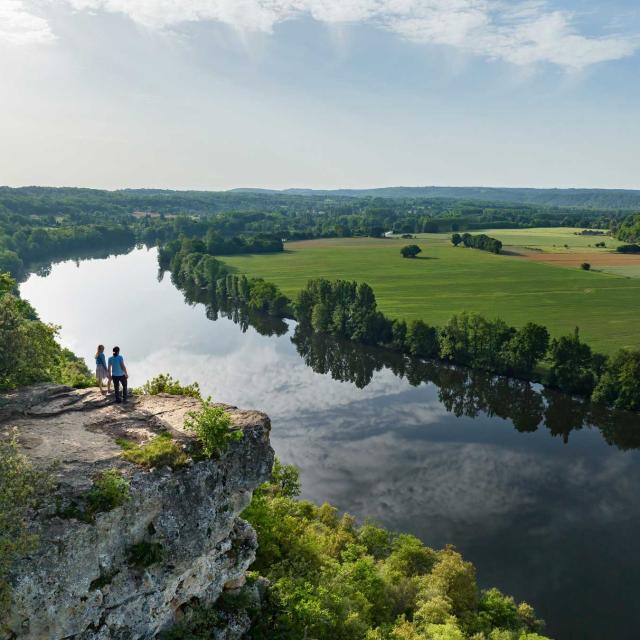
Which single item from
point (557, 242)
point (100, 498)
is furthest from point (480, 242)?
point (100, 498)

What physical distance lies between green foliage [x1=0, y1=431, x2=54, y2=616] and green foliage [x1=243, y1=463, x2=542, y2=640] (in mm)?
8703

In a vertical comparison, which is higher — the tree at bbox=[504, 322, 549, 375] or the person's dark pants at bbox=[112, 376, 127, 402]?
the person's dark pants at bbox=[112, 376, 127, 402]

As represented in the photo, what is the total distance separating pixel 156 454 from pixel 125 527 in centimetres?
191

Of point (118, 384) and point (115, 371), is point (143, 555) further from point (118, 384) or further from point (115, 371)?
point (115, 371)

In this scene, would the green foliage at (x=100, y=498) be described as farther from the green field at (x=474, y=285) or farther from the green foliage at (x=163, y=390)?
the green field at (x=474, y=285)

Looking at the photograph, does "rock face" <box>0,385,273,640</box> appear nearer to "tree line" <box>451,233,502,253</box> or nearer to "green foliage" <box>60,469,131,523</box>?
"green foliage" <box>60,469,131,523</box>

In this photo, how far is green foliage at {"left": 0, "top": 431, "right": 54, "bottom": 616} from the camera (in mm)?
11164

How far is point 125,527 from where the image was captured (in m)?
13.2

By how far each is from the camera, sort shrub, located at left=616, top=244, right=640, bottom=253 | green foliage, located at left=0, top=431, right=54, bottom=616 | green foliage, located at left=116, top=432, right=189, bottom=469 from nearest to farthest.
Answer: green foliage, located at left=0, top=431, right=54, bottom=616 → green foliage, located at left=116, top=432, right=189, bottom=469 → shrub, located at left=616, top=244, right=640, bottom=253

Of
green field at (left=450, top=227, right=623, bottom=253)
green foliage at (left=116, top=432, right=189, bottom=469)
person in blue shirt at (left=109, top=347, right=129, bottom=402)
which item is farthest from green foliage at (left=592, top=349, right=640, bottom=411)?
green field at (left=450, top=227, right=623, bottom=253)

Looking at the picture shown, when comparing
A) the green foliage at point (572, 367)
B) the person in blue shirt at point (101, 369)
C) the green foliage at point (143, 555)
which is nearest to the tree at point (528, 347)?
the green foliage at point (572, 367)

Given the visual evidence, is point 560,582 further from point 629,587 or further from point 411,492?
point 411,492

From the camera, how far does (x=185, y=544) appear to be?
14219mm

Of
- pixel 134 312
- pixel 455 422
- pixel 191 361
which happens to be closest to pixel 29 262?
pixel 134 312
